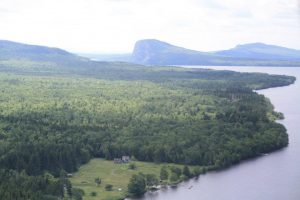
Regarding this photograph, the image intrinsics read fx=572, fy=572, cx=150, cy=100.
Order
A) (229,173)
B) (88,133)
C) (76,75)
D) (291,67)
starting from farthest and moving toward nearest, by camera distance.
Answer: (291,67) < (76,75) < (88,133) < (229,173)

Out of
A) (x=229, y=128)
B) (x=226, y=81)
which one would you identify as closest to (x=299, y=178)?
(x=229, y=128)

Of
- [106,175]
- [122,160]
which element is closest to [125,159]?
[122,160]

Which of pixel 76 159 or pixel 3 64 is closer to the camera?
pixel 76 159

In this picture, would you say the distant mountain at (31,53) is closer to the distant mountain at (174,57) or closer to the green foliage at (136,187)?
the distant mountain at (174,57)

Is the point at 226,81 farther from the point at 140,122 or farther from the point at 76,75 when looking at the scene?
the point at 140,122

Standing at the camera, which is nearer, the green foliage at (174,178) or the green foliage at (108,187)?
the green foliage at (108,187)

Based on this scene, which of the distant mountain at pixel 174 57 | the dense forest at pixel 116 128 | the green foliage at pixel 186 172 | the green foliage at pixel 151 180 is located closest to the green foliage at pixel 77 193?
the dense forest at pixel 116 128

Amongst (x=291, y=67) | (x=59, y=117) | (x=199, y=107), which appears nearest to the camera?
(x=59, y=117)
